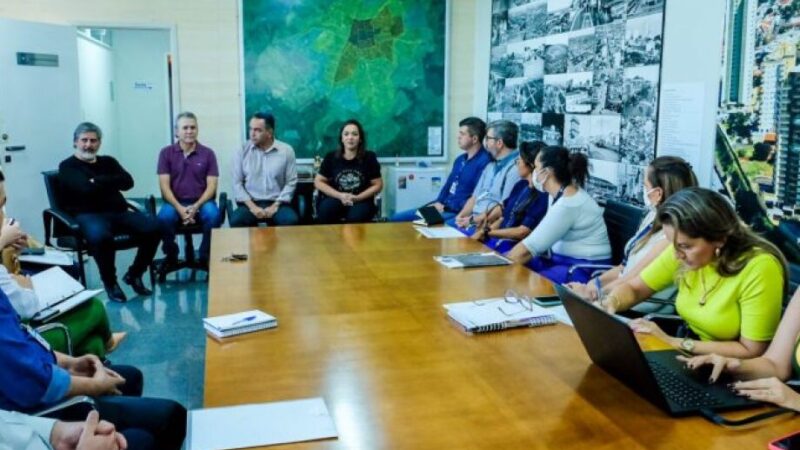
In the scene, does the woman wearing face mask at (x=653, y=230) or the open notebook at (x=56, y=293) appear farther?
the woman wearing face mask at (x=653, y=230)

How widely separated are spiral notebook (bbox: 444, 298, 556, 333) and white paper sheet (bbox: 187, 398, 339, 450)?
2.31ft

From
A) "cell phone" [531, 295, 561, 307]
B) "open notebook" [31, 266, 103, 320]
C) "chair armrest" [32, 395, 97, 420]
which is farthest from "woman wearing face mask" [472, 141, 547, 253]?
"chair armrest" [32, 395, 97, 420]

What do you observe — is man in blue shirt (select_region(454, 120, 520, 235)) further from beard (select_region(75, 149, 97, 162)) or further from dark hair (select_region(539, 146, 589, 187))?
beard (select_region(75, 149, 97, 162))

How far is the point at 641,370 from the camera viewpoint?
1.69 meters

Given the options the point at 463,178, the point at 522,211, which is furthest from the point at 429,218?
the point at 463,178

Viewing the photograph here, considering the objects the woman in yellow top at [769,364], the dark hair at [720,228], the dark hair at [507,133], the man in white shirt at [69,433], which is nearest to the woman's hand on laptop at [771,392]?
the woman in yellow top at [769,364]

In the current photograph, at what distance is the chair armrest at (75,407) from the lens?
1878 millimetres

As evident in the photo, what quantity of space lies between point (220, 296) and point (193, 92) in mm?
4307

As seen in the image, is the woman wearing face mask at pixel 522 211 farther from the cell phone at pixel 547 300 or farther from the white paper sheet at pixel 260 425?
the white paper sheet at pixel 260 425

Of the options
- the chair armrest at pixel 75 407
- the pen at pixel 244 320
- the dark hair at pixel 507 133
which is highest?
the dark hair at pixel 507 133

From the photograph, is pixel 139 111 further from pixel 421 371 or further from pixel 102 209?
pixel 421 371

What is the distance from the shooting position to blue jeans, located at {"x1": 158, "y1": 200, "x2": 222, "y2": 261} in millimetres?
5492

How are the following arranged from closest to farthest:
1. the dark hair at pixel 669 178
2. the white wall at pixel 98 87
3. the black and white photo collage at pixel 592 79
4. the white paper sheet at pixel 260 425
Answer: the white paper sheet at pixel 260 425 → the dark hair at pixel 669 178 → the black and white photo collage at pixel 592 79 → the white wall at pixel 98 87

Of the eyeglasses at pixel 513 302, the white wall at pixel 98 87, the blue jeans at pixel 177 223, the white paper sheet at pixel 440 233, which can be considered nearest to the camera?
the eyeglasses at pixel 513 302
